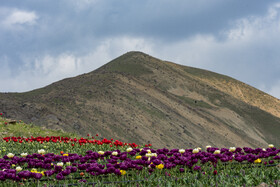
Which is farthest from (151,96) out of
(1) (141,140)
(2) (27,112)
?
(2) (27,112)

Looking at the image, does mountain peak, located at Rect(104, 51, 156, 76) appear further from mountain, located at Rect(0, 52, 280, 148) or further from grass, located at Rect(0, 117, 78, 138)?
grass, located at Rect(0, 117, 78, 138)

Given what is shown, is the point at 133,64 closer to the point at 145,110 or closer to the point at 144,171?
the point at 145,110

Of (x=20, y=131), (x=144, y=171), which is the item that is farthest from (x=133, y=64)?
(x=144, y=171)

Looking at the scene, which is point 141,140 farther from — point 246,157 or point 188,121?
point 246,157

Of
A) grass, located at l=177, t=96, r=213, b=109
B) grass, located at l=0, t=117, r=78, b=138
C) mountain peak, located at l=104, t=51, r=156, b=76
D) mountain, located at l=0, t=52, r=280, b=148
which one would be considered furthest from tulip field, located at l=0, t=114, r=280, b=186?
mountain peak, located at l=104, t=51, r=156, b=76

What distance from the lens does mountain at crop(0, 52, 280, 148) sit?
3116 cm

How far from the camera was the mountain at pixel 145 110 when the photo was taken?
102 feet

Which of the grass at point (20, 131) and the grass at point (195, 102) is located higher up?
the grass at point (195, 102)

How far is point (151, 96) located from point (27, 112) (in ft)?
57.1

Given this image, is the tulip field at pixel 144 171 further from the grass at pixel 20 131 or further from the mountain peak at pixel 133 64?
the mountain peak at pixel 133 64

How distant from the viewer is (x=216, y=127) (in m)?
45.1

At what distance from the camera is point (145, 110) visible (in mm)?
38094

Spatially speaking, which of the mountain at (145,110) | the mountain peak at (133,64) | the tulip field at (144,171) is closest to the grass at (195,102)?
the mountain at (145,110)

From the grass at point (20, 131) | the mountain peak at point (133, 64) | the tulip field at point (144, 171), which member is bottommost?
the grass at point (20, 131)
